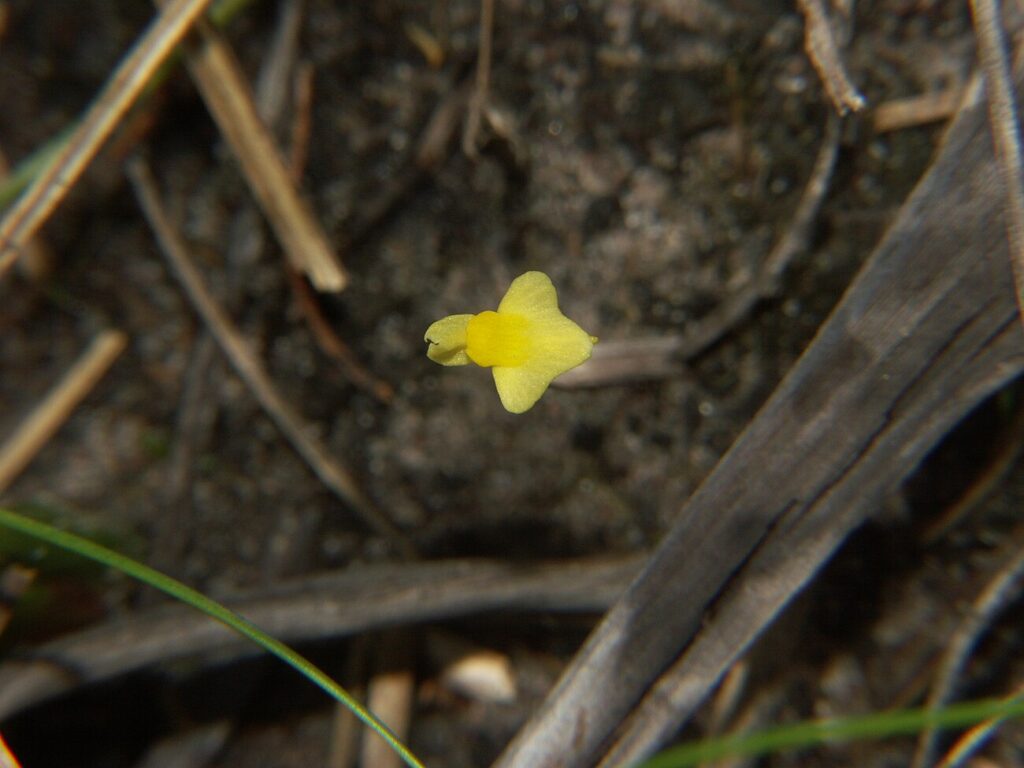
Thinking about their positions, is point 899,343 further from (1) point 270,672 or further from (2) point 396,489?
(1) point 270,672

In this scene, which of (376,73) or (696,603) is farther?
(376,73)

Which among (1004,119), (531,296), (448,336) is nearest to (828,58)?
(1004,119)

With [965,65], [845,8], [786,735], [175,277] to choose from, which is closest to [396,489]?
[175,277]

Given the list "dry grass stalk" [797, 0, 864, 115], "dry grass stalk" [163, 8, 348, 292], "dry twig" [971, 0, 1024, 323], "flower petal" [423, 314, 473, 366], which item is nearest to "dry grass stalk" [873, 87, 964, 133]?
"dry grass stalk" [797, 0, 864, 115]

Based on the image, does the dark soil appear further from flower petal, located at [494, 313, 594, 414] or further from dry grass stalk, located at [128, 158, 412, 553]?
flower petal, located at [494, 313, 594, 414]

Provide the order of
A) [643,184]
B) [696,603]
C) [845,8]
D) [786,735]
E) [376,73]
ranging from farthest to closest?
1. [376,73]
2. [643,184]
3. [845,8]
4. [696,603]
5. [786,735]

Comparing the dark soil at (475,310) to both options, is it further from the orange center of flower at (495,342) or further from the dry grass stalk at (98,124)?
the orange center of flower at (495,342)

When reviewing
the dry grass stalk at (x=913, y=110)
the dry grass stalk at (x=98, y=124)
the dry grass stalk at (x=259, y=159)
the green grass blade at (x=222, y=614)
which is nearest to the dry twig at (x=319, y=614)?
the green grass blade at (x=222, y=614)
